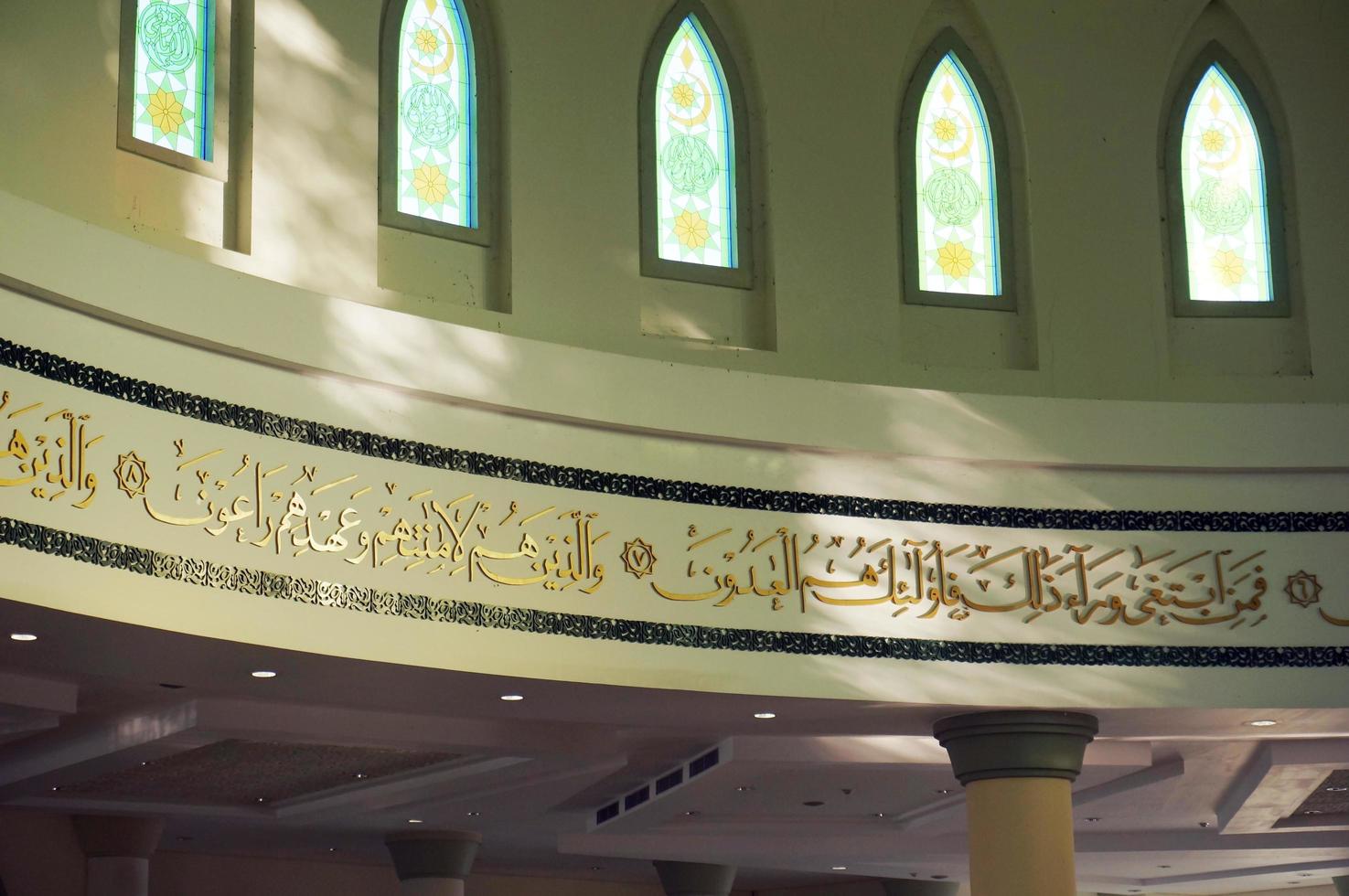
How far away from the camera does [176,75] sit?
323 inches

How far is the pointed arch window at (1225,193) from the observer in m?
10.2

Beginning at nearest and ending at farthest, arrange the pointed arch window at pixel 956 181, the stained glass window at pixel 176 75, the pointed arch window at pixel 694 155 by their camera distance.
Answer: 1. the stained glass window at pixel 176 75
2. the pointed arch window at pixel 694 155
3. the pointed arch window at pixel 956 181

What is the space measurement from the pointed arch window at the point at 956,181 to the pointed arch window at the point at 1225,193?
1025mm

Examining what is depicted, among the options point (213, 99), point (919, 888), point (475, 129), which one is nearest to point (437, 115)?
point (475, 129)

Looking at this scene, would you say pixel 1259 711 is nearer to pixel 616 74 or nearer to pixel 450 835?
pixel 616 74

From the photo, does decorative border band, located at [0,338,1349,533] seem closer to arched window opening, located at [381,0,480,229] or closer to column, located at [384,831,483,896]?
arched window opening, located at [381,0,480,229]

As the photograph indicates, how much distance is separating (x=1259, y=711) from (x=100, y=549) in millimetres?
5867

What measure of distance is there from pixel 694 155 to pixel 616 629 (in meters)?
2.72

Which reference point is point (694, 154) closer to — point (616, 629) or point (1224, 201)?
point (616, 629)

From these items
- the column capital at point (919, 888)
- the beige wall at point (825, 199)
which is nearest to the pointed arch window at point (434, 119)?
the beige wall at point (825, 199)

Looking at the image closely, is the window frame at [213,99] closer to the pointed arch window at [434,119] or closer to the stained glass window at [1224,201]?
the pointed arch window at [434,119]

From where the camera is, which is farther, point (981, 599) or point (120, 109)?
point (981, 599)

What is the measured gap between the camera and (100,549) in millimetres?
7000

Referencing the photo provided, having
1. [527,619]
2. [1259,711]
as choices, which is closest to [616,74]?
[527,619]
